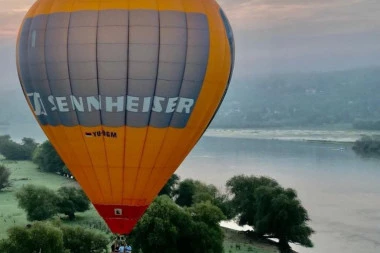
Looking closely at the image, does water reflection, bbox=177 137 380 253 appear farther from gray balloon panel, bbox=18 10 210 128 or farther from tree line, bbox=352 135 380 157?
gray balloon panel, bbox=18 10 210 128

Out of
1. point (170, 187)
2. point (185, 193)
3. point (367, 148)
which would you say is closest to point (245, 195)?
point (185, 193)

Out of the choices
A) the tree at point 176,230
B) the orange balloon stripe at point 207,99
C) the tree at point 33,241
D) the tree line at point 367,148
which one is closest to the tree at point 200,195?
the tree at point 176,230

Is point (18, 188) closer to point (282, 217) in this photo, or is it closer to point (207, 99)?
point (282, 217)

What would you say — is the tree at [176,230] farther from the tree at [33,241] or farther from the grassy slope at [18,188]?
the grassy slope at [18,188]

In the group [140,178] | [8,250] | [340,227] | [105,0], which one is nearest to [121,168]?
[140,178]

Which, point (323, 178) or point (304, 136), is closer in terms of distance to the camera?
point (323, 178)

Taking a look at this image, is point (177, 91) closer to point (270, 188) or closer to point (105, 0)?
point (105, 0)
